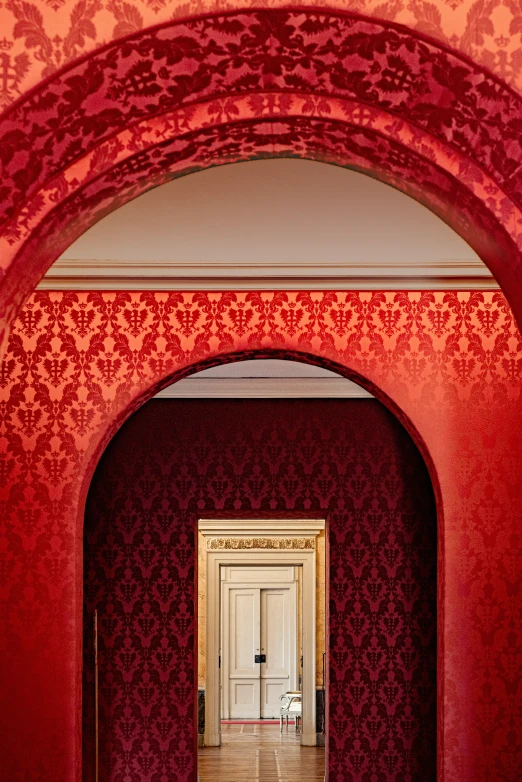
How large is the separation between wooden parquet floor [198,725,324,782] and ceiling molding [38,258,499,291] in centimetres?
712

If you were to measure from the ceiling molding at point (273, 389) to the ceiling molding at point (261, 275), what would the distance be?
73.8 inches

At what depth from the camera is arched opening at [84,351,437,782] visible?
674 cm

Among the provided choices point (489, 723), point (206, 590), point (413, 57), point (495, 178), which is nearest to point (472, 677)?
point (489, 723)

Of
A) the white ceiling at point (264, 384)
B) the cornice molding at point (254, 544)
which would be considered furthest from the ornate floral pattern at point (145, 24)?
the cornice molding at point (254, 544)

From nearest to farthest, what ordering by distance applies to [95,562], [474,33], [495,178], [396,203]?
1. [474,33]
2. [495,178]
3. [396,203]
4. [95,562]

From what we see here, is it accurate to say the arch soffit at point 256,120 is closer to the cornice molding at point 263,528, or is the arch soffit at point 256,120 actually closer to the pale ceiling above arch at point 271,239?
the pale ceiling above arch at point 271,239

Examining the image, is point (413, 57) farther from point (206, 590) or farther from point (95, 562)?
point (206, 590)

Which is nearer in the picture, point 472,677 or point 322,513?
point 472,677

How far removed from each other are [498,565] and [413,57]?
3.65m

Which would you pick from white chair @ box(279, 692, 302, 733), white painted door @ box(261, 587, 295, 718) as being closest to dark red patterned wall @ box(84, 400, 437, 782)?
white chair @ box(279, 692, 302, 733)

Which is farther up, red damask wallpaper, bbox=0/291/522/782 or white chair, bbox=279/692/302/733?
red damask wallpaper, bbox=0/291/522/782

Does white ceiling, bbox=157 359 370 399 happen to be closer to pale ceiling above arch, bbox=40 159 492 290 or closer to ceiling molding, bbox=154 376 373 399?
ceiling molding, bbox=154 376 373 399

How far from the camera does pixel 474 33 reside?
7.80ft

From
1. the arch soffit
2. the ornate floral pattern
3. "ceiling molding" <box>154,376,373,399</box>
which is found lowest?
"ceiling molding" <box>154,376,373,399</box>
